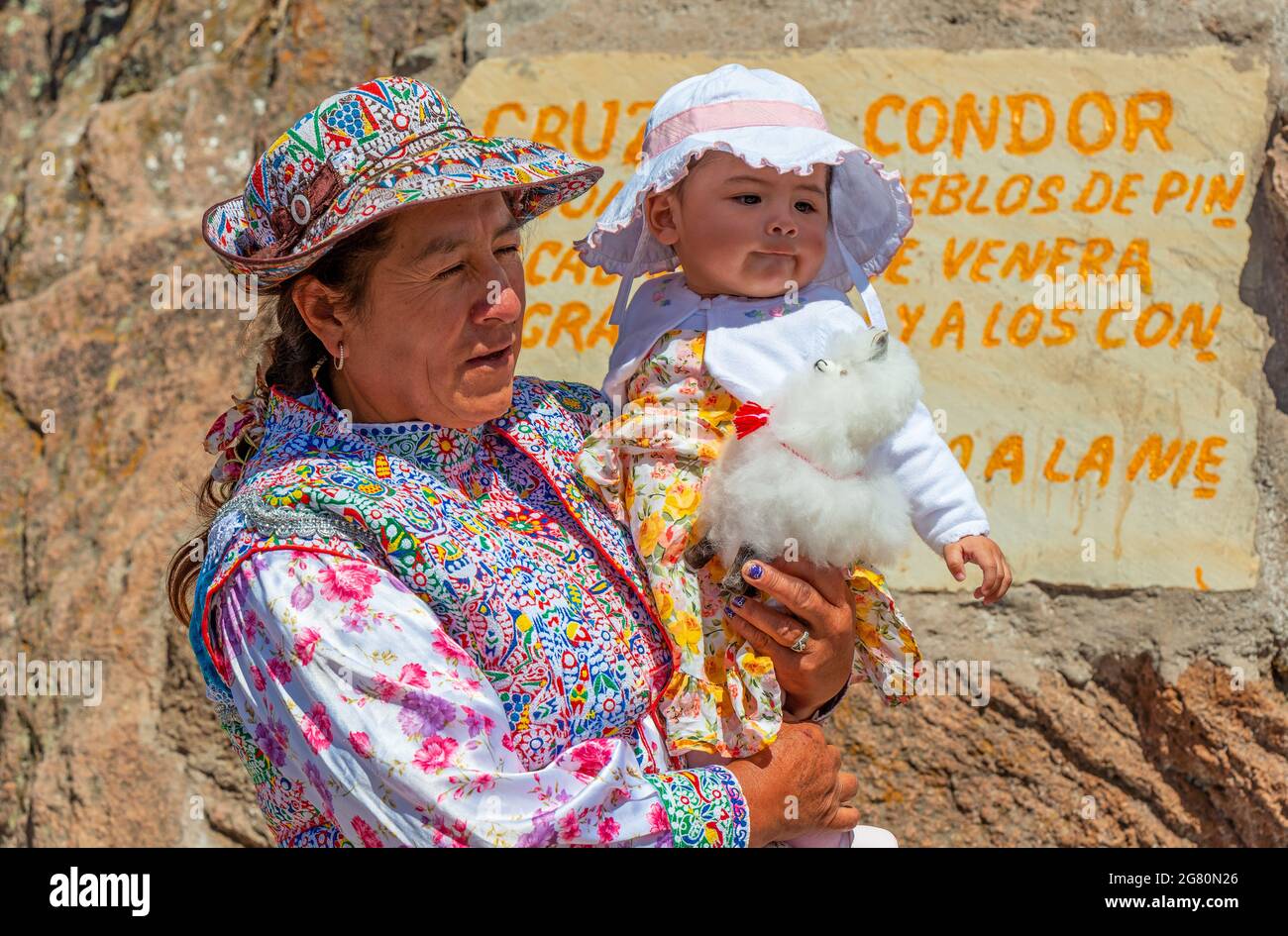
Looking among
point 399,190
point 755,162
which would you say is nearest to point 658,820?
point 399,190

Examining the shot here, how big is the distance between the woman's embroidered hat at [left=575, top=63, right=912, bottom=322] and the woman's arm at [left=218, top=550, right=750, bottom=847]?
925mm

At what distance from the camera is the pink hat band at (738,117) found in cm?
232

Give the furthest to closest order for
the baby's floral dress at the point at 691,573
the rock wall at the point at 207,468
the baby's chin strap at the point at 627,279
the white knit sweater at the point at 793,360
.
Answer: the rock wall at the point at 207,468, the baby's chin strap at the point at 627,279, the white knit sweater at the point at 793,360, the baby's floral dress at the point at 691,573

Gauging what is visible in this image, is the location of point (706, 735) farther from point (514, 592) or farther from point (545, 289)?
point (545, 289)

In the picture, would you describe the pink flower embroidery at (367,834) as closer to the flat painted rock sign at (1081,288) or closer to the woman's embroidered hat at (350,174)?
the woman's embroidered hat at (350,174)

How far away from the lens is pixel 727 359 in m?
2.25

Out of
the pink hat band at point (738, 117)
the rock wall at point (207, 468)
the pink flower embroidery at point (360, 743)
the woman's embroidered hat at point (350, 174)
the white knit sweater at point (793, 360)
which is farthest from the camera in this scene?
the rock wall at point (207, 468)

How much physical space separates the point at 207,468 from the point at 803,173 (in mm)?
1788

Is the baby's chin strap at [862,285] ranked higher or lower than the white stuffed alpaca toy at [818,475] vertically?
higher

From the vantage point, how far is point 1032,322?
3162 millimetres

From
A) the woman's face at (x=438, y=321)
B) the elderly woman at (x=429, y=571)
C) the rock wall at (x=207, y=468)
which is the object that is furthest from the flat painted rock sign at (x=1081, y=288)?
the woman's face at (x=438, y=321)

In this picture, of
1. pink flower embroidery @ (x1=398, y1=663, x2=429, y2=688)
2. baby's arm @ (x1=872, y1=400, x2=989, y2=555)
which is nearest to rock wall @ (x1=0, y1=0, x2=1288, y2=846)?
baby's arm @ (x1=872, y1=400, x2=989, y2=555)

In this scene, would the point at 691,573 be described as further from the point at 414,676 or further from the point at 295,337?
the point at 295,337
